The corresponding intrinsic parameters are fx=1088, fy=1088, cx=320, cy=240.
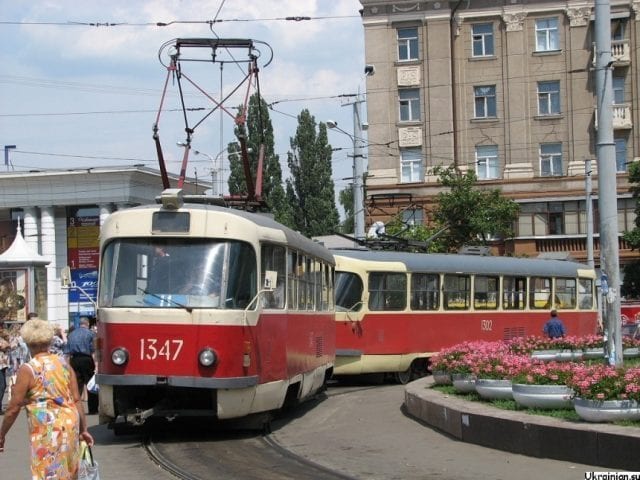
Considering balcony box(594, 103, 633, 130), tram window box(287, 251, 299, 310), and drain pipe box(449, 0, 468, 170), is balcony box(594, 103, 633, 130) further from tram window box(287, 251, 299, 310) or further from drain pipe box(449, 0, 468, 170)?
tram window box(287, 251, 299, 310)

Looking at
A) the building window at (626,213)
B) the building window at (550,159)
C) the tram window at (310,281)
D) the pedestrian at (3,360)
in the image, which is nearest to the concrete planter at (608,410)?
the tram window at (310,281)

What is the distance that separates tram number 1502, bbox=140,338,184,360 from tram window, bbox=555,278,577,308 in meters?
17.6

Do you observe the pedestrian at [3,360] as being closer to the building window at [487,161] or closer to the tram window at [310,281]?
the tram window at [310,281]

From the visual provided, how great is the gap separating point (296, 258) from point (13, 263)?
13.7m

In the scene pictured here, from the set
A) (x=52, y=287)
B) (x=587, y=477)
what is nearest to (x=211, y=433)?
(x=587, y=477)

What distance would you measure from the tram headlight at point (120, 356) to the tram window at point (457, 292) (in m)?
12.7

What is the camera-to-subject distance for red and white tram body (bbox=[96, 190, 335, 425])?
499 inches

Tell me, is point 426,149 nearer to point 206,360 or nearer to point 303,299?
point 303,299

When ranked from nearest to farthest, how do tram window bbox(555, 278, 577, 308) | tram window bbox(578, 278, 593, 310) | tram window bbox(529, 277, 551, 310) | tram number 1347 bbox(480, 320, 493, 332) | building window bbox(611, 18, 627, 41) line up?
tram number 1347 bbox(480, 320, 493, 332) → tram window bbox(529, 277, 551, 310) → tram window bbox(555, 278, 577, 308) → tram window bbox(578, 278, 593, 310) → building window bbox(611, 18, 627, 41)

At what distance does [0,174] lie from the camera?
5053 cm

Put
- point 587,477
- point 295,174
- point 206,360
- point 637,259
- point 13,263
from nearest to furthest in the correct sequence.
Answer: point 587,477
point 206,360
point 13,263
point 637,259
point 295,174

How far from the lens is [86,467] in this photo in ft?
24.8

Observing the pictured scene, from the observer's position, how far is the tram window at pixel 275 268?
1370 cm

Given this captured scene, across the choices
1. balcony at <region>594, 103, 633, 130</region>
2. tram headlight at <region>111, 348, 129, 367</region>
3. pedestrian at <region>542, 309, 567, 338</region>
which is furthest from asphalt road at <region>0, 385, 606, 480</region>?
balcony at <region>594, 103, 633, 130</region>
